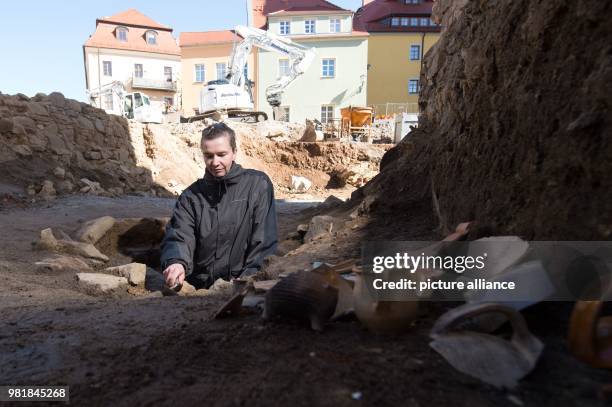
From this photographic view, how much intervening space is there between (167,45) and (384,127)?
2549 cm

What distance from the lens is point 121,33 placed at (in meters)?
35.9

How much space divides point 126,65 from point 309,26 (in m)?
16.9

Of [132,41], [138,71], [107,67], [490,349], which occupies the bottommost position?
[490,349]

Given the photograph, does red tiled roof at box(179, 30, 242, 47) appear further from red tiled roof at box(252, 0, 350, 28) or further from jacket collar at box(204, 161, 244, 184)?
jacket collar at box(204, 161, 244, 184)

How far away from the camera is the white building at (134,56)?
3475cm

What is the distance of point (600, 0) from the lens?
1.31m

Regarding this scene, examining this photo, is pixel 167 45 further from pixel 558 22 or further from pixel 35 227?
pixel 558 22

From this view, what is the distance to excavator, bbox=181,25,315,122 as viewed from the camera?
58.5 feet

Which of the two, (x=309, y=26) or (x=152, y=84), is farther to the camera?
(x=152, y=84)

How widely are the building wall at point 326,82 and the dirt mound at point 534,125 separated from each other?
26.4 m

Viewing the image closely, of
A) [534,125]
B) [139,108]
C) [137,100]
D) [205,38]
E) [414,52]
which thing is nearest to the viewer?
[534,125]

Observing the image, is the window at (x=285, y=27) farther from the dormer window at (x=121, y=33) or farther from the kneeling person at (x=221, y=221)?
the kneeling person at (x=221, y=221)

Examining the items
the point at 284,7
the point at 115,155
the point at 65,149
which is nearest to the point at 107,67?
the point at 284,7

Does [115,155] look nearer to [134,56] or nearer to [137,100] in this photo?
[137,100]
